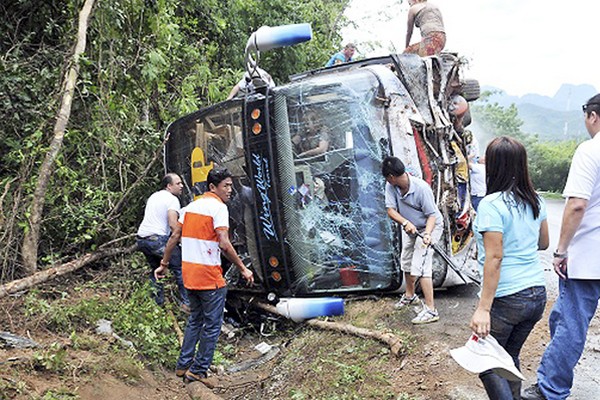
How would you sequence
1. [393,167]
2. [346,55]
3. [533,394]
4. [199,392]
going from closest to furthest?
[533,394] < [199,392] < [393,167] < [346,55]

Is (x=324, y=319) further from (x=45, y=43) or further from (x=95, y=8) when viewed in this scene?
(x=45, y=43)

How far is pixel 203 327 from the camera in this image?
4.31 metres

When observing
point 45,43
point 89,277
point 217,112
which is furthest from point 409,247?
point 45,43

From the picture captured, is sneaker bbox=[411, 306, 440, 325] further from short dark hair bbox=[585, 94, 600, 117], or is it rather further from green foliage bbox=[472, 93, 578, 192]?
green foliage bbox=[472, 93, 578, 192]

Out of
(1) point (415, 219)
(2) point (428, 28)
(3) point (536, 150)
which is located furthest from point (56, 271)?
(3) point (536, 150)

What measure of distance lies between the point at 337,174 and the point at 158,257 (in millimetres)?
2122

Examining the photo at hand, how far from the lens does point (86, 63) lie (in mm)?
5789

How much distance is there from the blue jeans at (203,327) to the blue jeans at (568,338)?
2338 mm

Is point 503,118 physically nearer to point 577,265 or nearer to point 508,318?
point 577,265

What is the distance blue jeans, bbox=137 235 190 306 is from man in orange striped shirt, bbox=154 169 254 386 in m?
1.39

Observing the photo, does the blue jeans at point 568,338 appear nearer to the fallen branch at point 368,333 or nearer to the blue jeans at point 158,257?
the fallen branch at point 368,333

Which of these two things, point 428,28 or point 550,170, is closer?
point 428,28

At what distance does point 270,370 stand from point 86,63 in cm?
366

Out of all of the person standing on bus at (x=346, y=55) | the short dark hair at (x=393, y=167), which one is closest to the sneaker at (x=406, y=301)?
the short dark hair at (x=393, y=167)
